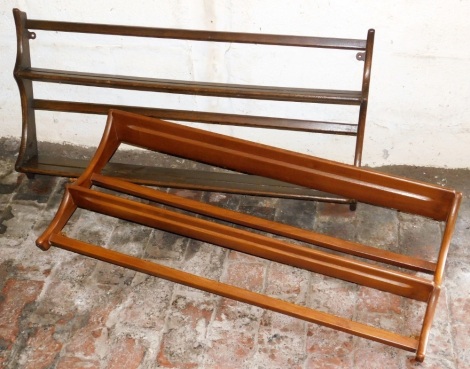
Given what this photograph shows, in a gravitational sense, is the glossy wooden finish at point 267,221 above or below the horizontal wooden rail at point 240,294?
above

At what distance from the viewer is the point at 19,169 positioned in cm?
325

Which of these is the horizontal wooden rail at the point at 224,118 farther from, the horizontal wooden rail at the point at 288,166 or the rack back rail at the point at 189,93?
the horizontal wooden rail at the point at 288,166

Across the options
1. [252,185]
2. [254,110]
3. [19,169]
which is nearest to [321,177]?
[252,185]

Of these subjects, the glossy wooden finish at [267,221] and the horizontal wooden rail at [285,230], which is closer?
the glossy wooden finish at [267,221]

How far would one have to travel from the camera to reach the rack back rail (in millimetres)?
2941

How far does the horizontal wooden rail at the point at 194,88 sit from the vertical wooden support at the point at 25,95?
0.16 ft

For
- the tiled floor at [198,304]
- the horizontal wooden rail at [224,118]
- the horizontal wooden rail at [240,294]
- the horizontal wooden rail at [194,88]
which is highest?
the horizontal wooden rail at [194,88]

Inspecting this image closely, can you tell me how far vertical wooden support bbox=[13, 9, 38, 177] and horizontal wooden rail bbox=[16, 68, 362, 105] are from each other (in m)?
0.05

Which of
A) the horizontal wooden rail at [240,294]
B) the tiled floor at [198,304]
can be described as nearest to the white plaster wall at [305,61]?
the tiled floor at [198,304]

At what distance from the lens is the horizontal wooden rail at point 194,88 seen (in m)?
2.97

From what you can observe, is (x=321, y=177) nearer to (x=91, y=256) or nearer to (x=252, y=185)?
(x=252, y=185)

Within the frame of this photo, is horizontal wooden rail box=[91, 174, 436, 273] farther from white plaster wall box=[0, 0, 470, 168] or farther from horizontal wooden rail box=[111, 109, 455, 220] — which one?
white plaster wall box=[0, 0, 470, 168]

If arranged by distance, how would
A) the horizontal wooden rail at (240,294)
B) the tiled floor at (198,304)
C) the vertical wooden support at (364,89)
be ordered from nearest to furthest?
the horizontal wooden rail at (240,294), the tiled floor at (198,304), the vertical wooden support at (364,89)

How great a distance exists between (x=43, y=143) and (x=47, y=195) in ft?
1.53
